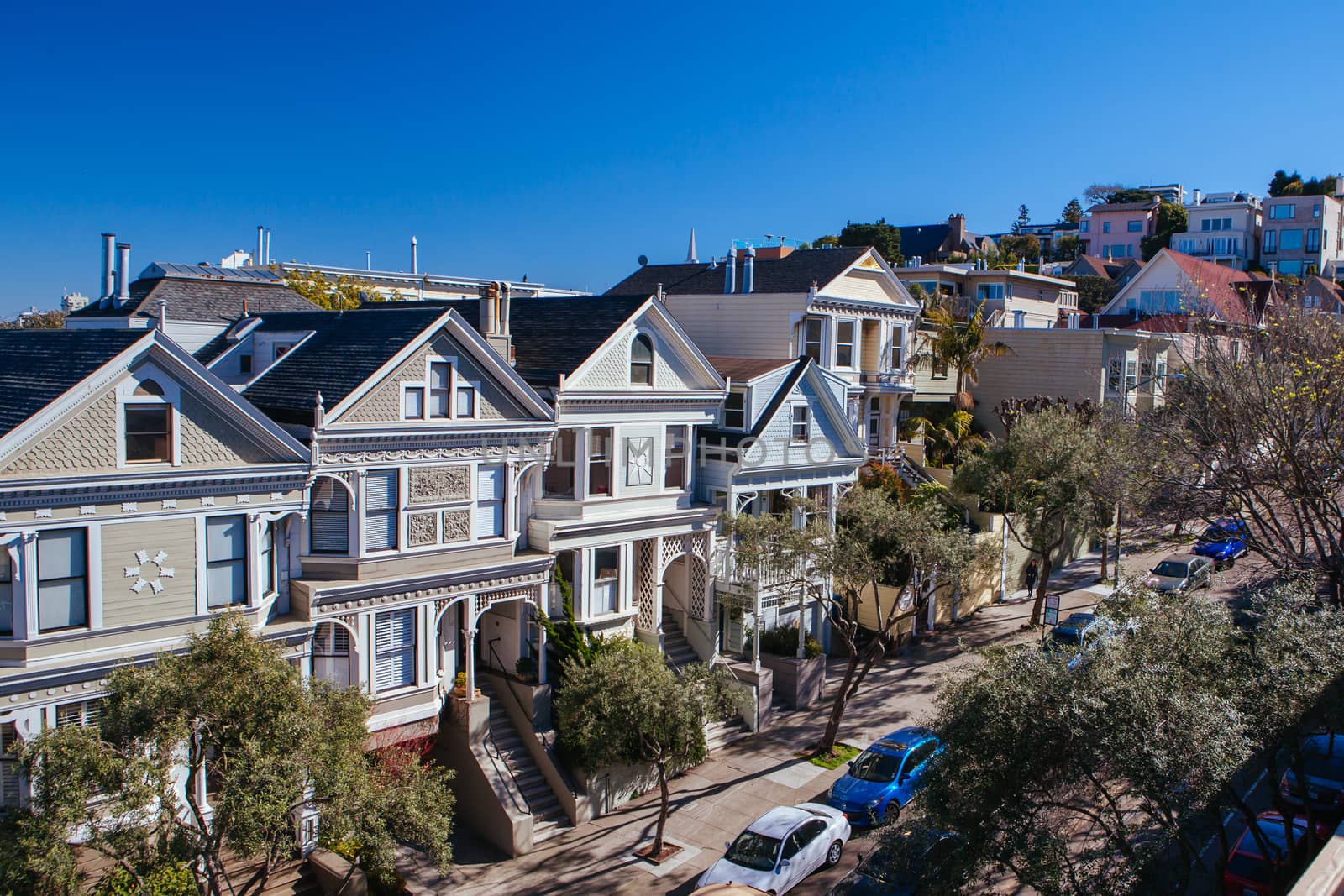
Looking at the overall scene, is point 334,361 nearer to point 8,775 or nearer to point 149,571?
point 149,571

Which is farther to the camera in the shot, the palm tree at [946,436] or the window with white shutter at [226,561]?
the palm tree at [946,436]

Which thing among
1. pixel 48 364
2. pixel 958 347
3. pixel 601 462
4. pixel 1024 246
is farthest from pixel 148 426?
pixel 1024 246

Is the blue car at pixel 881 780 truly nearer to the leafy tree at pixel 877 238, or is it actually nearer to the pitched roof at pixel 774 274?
the pitched roof at pixel 774 274

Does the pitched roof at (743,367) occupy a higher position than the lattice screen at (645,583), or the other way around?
the pitched roof at (743,367)

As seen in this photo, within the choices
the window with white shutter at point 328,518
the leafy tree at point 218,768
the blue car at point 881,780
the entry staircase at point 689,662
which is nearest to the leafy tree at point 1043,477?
the entry staircase at point 689,662

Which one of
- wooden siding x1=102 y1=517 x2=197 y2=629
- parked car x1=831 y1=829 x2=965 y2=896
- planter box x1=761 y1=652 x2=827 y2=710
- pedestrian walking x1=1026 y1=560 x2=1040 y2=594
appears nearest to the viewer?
parked car x1=831 y1=829 x2=965 y2=896

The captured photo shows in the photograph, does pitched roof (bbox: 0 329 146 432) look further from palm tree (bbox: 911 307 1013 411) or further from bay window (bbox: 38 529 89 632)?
palm tree (bbox: 911 307 1013 411)

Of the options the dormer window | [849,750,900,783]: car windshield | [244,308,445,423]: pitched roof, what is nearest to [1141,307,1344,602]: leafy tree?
[849,750,900,783]: car windshield
